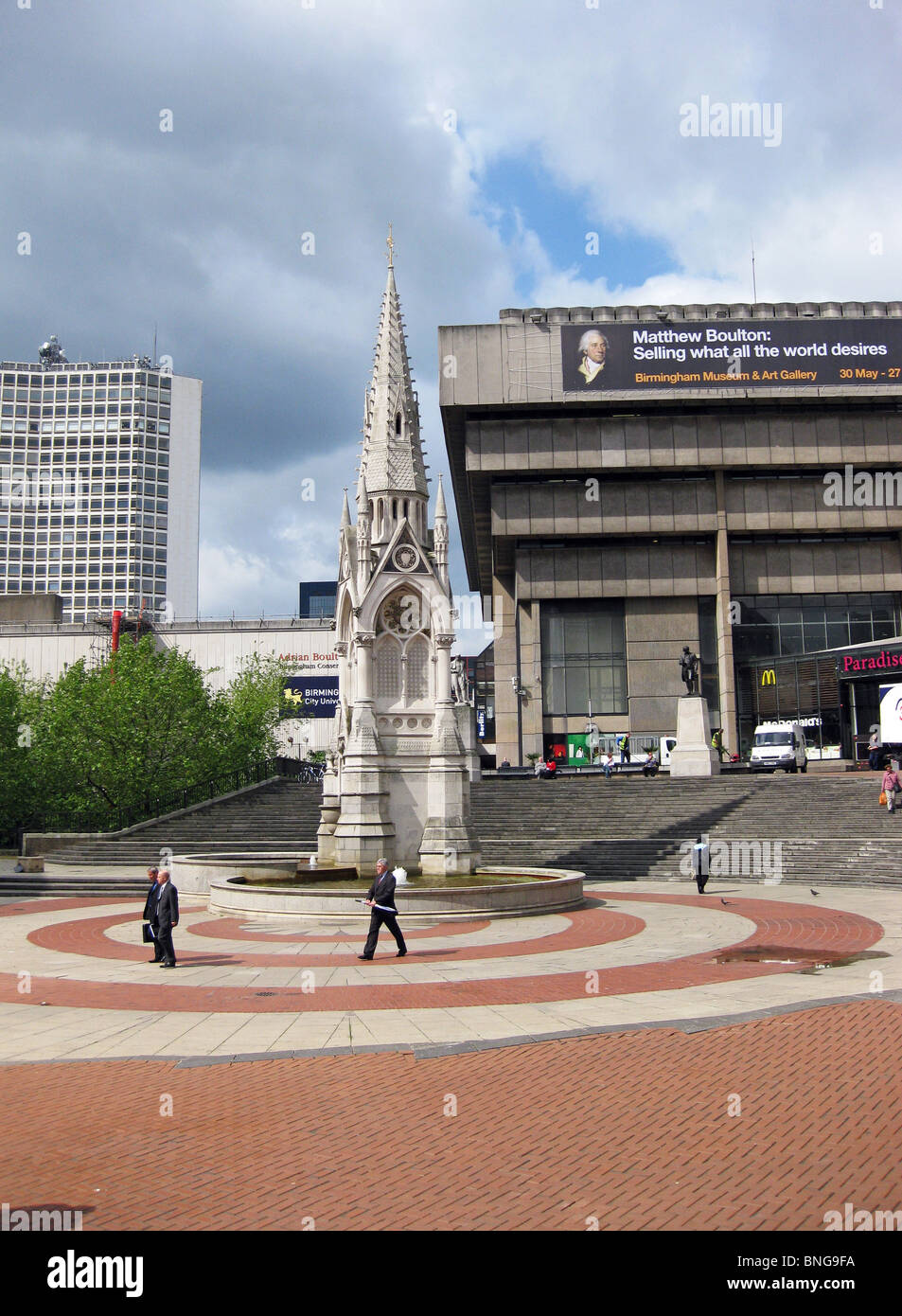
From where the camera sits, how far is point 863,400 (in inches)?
2746

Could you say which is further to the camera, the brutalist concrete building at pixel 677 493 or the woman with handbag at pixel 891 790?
the brutalist concrete building at pixel 677 493

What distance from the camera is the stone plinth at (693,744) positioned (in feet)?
152

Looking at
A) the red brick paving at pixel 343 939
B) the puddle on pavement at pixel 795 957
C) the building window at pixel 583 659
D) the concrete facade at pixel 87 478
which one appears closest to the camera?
the puddle on pavement at pixel 795 957

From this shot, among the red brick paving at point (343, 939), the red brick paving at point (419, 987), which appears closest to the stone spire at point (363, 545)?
the red brick paving at point (343, 939)

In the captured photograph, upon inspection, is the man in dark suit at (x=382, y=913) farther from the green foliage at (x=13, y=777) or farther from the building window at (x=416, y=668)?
the green foliage at (x=13, y=777)

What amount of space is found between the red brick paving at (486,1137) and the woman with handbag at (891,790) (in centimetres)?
2360

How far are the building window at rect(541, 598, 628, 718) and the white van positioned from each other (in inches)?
702

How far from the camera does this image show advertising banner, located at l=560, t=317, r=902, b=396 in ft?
226

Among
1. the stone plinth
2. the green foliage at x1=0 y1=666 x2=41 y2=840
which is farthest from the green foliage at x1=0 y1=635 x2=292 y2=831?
the stone plinth

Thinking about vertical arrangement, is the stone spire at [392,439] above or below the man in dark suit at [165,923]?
above

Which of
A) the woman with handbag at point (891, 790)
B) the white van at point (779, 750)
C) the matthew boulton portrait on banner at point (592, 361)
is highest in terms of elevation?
the matthew boulton portrait on banner at point (592, 361)

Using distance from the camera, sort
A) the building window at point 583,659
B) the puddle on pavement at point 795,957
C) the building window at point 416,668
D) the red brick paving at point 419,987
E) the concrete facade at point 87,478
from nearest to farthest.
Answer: the red brick paving at point 419,987
the puddle on pavement at point 795,957
the building window at point 416,668
the building window at point 583,659
the concrete facade at point 87,478

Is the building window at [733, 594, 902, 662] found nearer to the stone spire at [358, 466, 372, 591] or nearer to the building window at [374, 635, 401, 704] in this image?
the building window at [374, 635, 401, 704]
